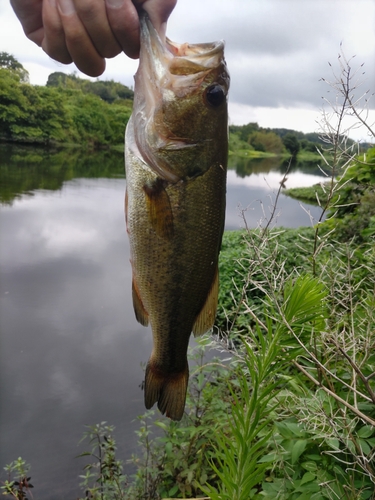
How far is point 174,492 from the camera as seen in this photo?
9.64 ft

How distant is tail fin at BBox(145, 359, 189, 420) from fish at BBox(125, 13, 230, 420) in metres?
0.41

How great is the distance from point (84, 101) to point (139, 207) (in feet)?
191

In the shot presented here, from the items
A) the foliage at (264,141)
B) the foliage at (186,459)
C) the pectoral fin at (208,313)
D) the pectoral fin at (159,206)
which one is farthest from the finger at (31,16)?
the foliage at (264,141)

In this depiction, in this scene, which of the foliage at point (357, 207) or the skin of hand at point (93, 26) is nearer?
the skin of hand at point (93, 26)

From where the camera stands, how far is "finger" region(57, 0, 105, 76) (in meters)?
1.33

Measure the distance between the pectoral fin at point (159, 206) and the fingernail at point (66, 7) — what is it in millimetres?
651

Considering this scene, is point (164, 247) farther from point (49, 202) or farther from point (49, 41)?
point (49, 202)

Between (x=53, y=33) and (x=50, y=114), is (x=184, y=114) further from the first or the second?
(x=50, y=114)

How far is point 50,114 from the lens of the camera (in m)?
45.0

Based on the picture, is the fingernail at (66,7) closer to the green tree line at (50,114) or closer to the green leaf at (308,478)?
the green leaf at (308,478)

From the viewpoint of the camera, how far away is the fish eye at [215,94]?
1.57 m

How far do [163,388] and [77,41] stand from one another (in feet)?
4.88

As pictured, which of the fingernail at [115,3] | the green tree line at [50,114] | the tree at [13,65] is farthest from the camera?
the tree at [13,65]

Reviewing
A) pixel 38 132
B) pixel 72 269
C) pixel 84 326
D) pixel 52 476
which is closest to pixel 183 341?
pixel 52 476
